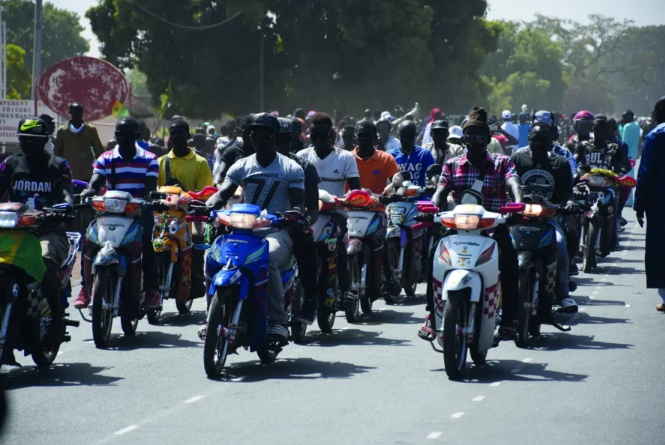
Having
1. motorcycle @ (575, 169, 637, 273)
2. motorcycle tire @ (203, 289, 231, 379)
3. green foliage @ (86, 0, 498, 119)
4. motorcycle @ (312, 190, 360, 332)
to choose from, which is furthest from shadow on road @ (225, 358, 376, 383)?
green foliage @ (86, 0, 498, 119)

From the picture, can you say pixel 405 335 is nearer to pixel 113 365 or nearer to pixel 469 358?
pixel 469 358

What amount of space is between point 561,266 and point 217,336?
375 cm

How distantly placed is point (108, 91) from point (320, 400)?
52.4 ft

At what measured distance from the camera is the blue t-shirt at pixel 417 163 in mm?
14086

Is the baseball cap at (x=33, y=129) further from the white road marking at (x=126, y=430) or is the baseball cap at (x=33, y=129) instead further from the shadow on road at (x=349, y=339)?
the white road marking at (x=126, y=430)

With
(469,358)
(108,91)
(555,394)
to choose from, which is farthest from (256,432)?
(108,91)

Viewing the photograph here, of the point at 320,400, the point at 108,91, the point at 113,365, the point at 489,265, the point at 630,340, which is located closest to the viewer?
the point at 320,400

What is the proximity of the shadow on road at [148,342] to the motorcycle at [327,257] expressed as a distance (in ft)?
4.06

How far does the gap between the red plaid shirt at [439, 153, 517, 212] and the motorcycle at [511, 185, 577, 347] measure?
32 centimetres

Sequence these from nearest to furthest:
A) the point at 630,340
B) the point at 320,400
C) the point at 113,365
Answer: the point at 320,400 → the point at 113,365 → the point at 630,340

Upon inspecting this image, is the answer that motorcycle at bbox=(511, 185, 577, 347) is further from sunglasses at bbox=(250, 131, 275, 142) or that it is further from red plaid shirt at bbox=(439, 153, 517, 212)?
sunglasses at bbox=(250, 131, 275, 142)

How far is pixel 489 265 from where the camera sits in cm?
909

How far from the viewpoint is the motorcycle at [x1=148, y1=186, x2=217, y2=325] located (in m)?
12.1

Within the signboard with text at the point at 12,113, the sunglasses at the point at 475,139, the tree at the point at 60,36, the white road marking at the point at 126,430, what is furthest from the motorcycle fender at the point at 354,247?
the tree at the point at 60,36
